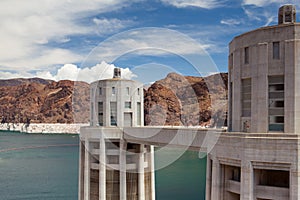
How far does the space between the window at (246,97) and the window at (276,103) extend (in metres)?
1.19

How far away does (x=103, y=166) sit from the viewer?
38406mm

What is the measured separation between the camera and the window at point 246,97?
62.0 feet

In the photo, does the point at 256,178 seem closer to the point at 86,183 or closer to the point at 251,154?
the point at 251,154

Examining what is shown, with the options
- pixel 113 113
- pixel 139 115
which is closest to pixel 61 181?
pixel 139 115

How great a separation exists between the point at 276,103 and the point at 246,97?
1.70 meters

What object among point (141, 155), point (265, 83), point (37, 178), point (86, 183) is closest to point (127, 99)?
point (141, 155)

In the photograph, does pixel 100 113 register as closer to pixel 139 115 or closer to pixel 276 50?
pixel 139 115

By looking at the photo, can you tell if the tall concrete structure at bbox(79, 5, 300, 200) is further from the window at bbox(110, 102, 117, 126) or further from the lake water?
the lake water

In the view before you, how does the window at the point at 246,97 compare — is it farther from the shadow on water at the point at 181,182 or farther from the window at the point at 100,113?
the shadow on water at the point at 181,182

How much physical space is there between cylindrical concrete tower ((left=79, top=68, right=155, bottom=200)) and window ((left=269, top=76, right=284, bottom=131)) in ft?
73.9

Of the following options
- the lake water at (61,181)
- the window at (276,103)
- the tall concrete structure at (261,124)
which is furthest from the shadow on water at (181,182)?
the window at (276,103)

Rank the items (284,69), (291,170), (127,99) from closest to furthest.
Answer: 1. (291,170)
2. (284,69)
3. (127,99)

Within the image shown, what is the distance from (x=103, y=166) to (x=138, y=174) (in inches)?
159

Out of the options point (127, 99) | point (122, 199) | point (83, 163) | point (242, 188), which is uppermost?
point (127, 99)
